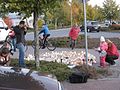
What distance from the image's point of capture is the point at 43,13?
12.4 m

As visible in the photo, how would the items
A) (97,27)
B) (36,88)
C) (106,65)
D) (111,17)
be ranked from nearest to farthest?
(36,88) < (106,65) < (97,27) < (111,17)

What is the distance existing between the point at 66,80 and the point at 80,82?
54 cm

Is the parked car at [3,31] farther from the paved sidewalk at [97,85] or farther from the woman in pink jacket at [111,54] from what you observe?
the paved sidewalk at [97,85]

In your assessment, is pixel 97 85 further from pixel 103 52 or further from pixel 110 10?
pixel 110 10

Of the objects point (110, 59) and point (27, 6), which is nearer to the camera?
point (27, 6)

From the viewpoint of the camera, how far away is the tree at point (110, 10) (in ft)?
217

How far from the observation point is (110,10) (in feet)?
216

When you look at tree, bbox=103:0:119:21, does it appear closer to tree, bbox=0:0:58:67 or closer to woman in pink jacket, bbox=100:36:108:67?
woman in pink jacket, bbox=100:36:108:67

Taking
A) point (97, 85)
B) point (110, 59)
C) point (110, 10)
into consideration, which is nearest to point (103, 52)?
point (110, 59)

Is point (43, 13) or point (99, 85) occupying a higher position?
point (43, 13)

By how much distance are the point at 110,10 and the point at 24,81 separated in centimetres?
6218

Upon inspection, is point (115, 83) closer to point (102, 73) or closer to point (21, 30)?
point (102, 73)

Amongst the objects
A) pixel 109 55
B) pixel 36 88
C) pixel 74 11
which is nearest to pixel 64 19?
pixel 74 11

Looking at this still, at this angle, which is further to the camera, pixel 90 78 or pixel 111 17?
pixel 111 17
